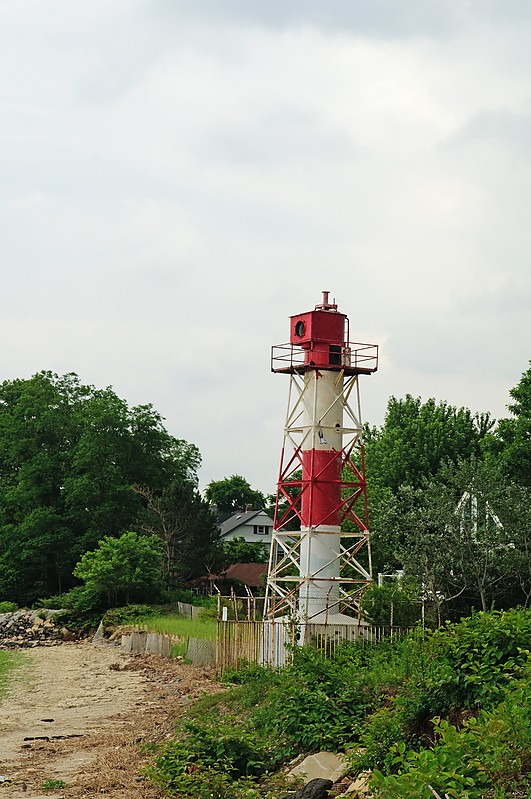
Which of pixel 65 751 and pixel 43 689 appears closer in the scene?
pixel 65 751

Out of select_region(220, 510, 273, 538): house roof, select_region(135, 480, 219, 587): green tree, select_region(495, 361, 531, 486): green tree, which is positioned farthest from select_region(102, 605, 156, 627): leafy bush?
select_region(220, 510, 273, 538): house roof

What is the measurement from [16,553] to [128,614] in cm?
1511

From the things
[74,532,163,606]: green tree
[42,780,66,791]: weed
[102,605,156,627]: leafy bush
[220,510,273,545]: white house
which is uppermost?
[220,510,273,545]: white house

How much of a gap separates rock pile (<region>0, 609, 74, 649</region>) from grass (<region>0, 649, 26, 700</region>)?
8.20 ft

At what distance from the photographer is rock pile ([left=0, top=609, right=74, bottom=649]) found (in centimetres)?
5178

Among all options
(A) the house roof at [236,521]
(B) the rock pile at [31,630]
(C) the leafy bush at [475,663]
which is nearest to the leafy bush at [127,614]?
(B) the rock pile at [31,630]

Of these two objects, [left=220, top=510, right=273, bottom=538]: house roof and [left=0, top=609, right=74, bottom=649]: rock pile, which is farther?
[left=220, top=510, right=273, bottom=538]: house roof

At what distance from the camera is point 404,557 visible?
3061 centimetres

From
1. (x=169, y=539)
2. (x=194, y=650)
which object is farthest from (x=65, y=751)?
(x=169, y=539)

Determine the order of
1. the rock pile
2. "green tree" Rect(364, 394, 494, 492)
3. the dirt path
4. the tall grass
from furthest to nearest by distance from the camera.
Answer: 1. "green tree" Rect(364, 394, 494, 492)
2. the rock pile
3. the tall grass
4. the dirt path

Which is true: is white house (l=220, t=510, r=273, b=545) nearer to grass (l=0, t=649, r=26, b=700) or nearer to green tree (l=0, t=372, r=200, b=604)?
green tree (l=0, t=372, r=200, b=604)

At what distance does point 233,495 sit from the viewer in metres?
132

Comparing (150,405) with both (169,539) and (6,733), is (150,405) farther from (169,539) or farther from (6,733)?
(6,733)

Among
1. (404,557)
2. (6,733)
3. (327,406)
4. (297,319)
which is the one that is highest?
(297,319)
